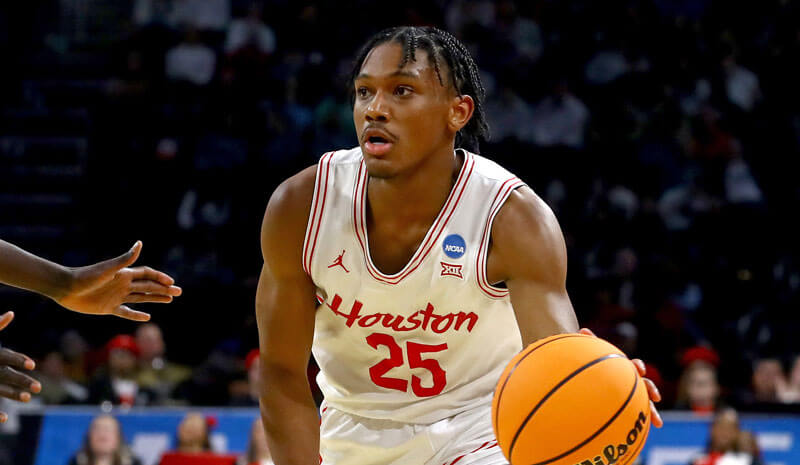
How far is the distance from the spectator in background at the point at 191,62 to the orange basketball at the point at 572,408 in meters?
8.58

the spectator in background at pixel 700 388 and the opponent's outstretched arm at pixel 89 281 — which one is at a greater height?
the opponent's outstretched arm at pixel 89 281

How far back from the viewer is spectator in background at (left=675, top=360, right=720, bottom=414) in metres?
8.52

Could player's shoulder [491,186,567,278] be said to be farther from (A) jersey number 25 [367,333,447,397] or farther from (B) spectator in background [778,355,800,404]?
(B) spectator in background [778,355,800,404]

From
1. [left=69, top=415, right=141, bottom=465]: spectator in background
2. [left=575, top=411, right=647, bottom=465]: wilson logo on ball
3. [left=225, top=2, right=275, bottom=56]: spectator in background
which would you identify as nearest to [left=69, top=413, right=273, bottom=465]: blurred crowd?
[left=69, top=415, right=141, bottom=465]: spectator in background

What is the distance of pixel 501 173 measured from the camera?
415 cm

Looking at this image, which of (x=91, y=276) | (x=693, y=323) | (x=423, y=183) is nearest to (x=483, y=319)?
(x=423, y=183)

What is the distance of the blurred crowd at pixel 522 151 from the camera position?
A: 9.70 meters

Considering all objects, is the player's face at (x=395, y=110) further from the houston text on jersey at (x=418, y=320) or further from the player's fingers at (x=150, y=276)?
the player's fingers at (x=150, y=276)

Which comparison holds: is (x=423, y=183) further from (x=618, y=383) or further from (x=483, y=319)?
(x=618, y=383)

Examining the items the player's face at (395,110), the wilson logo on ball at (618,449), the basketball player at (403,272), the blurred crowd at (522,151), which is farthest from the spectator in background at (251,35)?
the wilson logo on ball at (618,449)

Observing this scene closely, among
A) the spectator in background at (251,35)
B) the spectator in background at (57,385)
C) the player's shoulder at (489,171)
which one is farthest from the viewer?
the spectator in background at (251,35)

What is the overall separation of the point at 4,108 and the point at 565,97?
577cm

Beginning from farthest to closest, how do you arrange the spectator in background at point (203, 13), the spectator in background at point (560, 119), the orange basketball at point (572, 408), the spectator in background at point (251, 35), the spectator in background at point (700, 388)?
the spectator in background at point (203, 13) < the spectator in background at point (251, 35) < the spectator in background at point (560, 119) < the spectator in background at point (700, 388) < the orange basketball at point (572, 408)

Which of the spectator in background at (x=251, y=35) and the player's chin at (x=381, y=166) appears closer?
the player's chin at (x=381, y=166)
